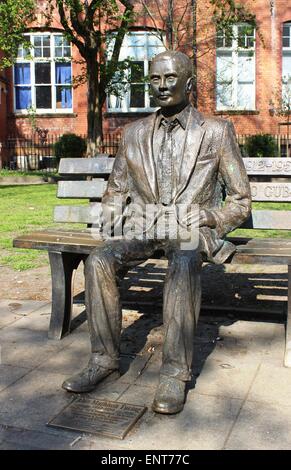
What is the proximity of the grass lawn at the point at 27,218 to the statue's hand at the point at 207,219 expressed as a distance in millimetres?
3620

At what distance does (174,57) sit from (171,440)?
2313mm

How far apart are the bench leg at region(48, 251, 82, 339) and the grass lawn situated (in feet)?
8.23

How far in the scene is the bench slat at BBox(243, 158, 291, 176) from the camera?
4957 mm

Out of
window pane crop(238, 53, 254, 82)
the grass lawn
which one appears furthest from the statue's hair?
window pane crop(238, 53, 254, 82)

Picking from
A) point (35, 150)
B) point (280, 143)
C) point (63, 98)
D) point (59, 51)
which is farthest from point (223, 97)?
point (35, 150)

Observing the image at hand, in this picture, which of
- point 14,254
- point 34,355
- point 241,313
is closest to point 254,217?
point 241,313

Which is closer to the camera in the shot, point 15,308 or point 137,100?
point 15,308

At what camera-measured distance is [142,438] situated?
299cm

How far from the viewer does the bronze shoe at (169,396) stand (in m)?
3.21

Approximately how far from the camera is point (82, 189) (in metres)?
5.32

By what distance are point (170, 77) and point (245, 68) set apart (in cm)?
2067

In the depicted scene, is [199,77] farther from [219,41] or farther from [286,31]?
[286,31]

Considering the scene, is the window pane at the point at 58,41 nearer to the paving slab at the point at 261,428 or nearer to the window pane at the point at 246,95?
the window pane at the point at 246,95

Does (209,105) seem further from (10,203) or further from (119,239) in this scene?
(119,239)
